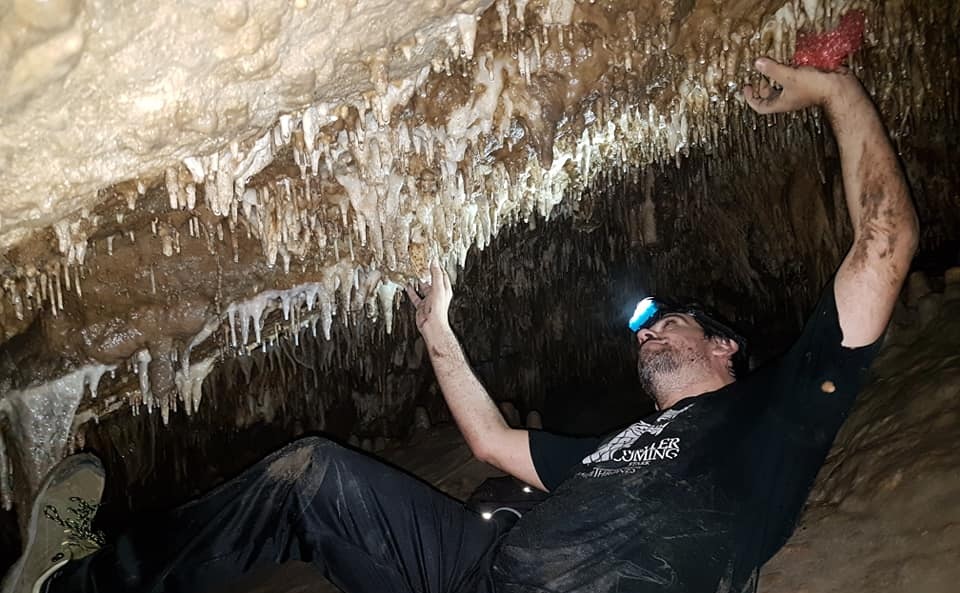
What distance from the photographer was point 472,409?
2.99 m

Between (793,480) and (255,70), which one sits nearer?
(255,70)

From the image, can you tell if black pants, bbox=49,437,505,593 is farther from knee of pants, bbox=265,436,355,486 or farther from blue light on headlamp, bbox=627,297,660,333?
blue light on headlamp, bbox=627,297,660,333

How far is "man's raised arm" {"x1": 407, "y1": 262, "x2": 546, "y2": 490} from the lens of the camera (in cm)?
287

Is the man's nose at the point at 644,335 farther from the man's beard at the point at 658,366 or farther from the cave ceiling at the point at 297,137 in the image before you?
the cave ceiling at the point at 297,137

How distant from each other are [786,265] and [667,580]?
6.76m

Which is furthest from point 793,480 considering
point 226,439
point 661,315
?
point 226,439

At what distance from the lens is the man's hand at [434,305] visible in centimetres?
314

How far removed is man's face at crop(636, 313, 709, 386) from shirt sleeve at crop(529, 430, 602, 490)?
14.7 inches

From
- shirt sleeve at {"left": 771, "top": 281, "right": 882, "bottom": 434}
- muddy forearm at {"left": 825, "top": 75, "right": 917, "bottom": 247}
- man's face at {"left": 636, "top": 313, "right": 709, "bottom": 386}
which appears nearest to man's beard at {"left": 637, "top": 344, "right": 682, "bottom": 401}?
man's face at {"left": 636, "top": 313, "right": 709, "bottom": 386}

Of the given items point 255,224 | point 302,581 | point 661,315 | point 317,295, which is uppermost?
point 255,224

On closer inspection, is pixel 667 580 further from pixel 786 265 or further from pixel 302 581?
pixel 786 265

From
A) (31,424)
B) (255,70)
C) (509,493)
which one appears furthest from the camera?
(31,424)

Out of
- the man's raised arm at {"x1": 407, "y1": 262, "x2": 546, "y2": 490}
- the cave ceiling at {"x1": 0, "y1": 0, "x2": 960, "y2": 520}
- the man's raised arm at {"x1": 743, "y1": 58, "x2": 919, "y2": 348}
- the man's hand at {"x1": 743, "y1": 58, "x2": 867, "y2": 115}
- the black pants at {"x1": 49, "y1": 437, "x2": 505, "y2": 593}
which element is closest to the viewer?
the cave ceiling at {"x1": 0, "y1": 0, "x2": 960, "y2": 520}

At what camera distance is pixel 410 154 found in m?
2.90
